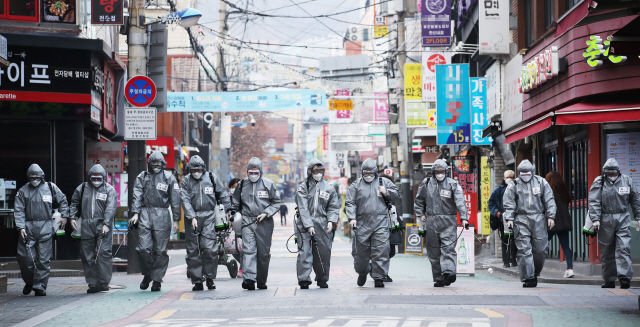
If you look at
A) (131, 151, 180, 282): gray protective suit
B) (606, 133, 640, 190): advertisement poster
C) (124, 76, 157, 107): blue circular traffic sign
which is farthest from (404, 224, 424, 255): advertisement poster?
(131, 151, 180, 282): gray protective suit

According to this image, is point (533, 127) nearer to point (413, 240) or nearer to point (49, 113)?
point (413, 240)

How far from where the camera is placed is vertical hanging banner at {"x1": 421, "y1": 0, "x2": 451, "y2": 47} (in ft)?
82.9

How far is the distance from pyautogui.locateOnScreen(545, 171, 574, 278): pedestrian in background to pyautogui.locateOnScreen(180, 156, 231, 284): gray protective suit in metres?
5.41

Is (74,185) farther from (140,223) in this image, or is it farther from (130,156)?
(140,223)

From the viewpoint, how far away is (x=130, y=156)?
53.4ft

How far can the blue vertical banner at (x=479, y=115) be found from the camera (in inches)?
952

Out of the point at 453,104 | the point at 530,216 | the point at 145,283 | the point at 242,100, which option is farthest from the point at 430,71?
the point at 145,283

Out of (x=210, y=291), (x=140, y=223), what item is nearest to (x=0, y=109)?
(x=140, y=223)

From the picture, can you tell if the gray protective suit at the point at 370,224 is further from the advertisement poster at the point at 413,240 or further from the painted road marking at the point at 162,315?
the advertisement poster at the point at 413,240

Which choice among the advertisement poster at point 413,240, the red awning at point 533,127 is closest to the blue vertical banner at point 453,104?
the advertisement poster at point 413,240

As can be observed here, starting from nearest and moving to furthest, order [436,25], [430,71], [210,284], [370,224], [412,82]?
[210,284]
[370,224]
[436,25]
[430,71]
[412,82]

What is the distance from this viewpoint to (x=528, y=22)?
20.5 m

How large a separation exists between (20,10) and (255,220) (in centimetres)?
785

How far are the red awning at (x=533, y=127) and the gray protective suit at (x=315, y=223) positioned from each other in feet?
13.4
